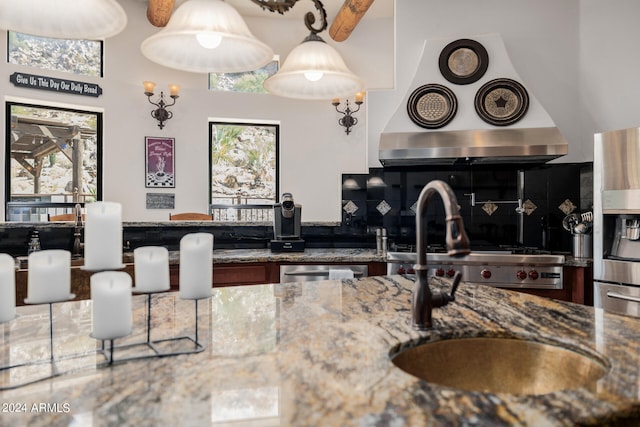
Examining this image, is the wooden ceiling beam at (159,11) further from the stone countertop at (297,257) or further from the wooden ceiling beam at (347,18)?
the stone countertop at (297,257)

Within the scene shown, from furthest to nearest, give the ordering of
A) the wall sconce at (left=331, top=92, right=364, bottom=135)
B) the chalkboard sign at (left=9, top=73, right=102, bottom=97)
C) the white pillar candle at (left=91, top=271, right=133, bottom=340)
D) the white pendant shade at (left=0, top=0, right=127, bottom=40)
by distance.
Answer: the wall sconce at (left=331, top=92, right=364, bottom=135)
the chalkboard sign at (left=9, top=73, right=102, bottom=97)
the white pendant shade at (left=0, top=0, right=127, bottom=40)
the white pillar candle at (left=91, top=271, right=133, bottom=340)

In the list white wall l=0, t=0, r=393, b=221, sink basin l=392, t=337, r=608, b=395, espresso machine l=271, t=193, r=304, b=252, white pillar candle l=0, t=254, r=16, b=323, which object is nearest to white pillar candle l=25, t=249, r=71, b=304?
white pillar candle l=0, t=254, r=16, b=323

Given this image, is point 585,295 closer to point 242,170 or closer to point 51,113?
point 242,170

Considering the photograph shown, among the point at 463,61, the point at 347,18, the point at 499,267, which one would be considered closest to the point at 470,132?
the point at 463,61

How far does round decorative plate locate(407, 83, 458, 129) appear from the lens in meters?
3.26

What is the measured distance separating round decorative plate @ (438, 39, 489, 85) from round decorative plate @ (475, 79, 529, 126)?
0.44ft

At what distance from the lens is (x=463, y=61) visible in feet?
10.8

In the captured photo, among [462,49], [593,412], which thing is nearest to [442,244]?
[462,49]

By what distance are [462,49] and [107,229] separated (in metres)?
3.15

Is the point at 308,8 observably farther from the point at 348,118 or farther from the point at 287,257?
the point at 287,257

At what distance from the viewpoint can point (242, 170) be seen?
5.17 m

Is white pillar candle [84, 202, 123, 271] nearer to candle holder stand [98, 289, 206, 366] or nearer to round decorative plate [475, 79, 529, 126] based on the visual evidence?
candle holder stand [98, 289, 206, 366]

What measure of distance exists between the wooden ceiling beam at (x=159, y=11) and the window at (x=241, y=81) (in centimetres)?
78

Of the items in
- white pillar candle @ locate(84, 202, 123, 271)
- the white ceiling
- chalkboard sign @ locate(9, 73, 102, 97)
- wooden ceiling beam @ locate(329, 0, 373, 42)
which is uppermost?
the white ceiling
